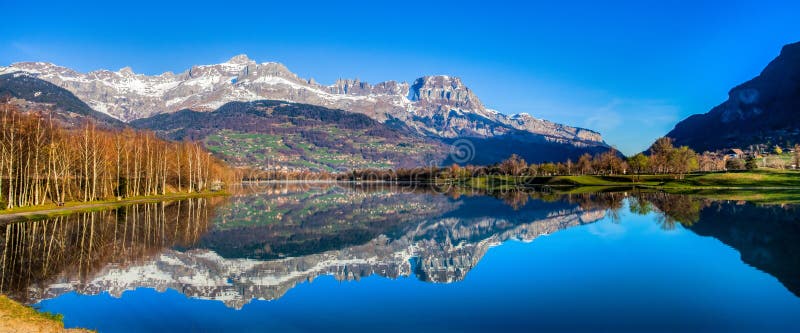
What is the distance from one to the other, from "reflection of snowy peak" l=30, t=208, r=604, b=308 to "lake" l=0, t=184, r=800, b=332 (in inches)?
4.1

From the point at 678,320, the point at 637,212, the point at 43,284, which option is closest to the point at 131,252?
the point at 43,284

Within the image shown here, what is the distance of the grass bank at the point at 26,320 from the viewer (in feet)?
42.5

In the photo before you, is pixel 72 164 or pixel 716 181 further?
pixel 716 181

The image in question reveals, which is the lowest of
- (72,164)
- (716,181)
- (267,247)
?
(267,247)

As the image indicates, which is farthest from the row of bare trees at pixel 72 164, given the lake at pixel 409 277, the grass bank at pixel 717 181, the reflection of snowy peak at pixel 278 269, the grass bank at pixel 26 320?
the grass bank at pixel 717 181

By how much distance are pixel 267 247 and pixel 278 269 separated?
8.45 m

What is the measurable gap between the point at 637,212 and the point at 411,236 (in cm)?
3096

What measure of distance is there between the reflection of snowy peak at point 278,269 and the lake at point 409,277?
104 millimetres

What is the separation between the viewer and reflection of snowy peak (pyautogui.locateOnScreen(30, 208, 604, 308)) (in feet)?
64.6

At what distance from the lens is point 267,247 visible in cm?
3253

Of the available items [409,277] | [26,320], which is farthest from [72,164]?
[409,277]

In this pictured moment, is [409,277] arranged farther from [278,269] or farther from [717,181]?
[717,181]

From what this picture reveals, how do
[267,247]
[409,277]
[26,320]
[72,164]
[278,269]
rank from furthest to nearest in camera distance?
[72,164], [267,247], [278,269], [409,277], [26,320]

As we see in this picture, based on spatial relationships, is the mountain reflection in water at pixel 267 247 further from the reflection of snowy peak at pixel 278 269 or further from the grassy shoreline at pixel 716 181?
the grassy shoreline at pixel 716 181
